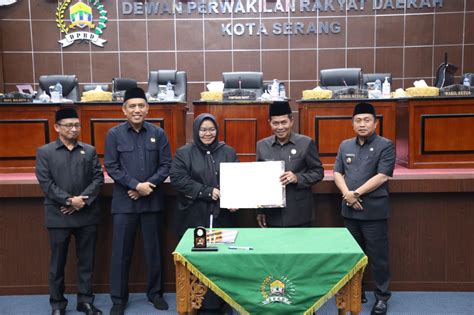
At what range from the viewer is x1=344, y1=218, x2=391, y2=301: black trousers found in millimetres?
3887

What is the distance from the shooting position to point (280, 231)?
3.14m

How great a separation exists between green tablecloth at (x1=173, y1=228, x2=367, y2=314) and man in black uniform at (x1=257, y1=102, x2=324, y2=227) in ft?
3.21

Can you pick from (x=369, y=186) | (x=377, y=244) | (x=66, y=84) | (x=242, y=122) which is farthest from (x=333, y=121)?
(x=66, y=84)

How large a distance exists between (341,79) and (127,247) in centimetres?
418

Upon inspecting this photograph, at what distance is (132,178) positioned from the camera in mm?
3840

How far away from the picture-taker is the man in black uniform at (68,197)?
3.86 metres

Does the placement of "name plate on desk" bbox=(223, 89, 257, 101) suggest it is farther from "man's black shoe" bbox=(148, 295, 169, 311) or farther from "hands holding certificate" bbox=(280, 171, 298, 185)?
"man's black shoe" bbox=(148, 295, 169, 311)

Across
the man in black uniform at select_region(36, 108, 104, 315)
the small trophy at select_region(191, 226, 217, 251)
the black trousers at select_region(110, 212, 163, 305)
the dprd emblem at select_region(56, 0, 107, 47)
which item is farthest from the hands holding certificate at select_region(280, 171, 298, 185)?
the dprd emblem at select_region(56, 0, 107, 47)

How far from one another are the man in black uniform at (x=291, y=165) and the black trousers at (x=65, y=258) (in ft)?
4.76

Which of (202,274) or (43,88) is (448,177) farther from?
(43,88)

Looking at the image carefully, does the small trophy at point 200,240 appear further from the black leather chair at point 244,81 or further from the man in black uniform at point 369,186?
the black leather chair at point 244,81

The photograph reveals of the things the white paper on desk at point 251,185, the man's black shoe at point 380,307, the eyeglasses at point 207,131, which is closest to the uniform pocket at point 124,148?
the eyeglasses at point 207,131

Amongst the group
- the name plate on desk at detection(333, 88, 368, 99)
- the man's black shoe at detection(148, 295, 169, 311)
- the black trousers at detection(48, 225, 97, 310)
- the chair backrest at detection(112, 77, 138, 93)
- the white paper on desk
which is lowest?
the man's black shoe at detection(148, 295, 169, 311)

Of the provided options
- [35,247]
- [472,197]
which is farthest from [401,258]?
[35,247]
